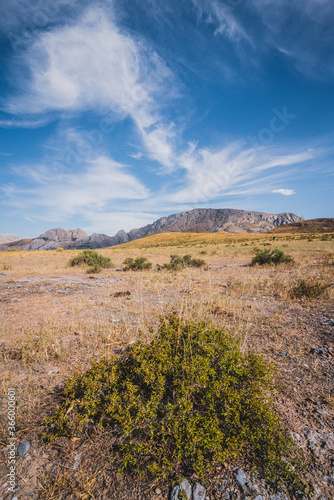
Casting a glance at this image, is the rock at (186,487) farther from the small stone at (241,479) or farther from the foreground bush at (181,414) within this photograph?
the small stone at (241,479)

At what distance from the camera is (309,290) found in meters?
7.29

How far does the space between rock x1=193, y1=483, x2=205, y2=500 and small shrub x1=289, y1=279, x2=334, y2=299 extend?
6.81 m

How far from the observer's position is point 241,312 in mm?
6000

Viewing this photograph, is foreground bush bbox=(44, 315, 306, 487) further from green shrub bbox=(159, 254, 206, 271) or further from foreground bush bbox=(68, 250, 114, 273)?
foreground bush bbox=(68, 250, 114, 273)

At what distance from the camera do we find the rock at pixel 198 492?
1824 mm

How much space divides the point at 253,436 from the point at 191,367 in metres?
0.86

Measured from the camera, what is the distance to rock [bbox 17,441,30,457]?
2.21m

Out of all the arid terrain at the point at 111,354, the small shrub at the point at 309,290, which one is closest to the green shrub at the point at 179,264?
the arid terrain at the point at 111,354

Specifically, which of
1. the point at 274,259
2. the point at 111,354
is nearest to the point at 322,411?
the point at 111,354

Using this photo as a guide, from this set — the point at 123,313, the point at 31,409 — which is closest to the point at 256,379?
the point at 31,409

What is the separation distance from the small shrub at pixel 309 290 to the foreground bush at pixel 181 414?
5.73 m

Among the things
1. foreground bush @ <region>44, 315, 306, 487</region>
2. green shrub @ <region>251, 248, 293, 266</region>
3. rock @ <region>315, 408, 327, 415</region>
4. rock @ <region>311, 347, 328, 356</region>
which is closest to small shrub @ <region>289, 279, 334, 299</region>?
rock @ <region>311, 347, 328, 356</region>

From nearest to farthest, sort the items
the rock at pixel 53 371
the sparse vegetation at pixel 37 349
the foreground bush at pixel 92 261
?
1. the rock at pixel 53 371
2. the sparse vegetation at pixel 37 349
3. the foreground bush at pixel 92 261

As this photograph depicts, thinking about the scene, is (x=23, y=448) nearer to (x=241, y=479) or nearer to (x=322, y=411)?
(x=241, y=479)
